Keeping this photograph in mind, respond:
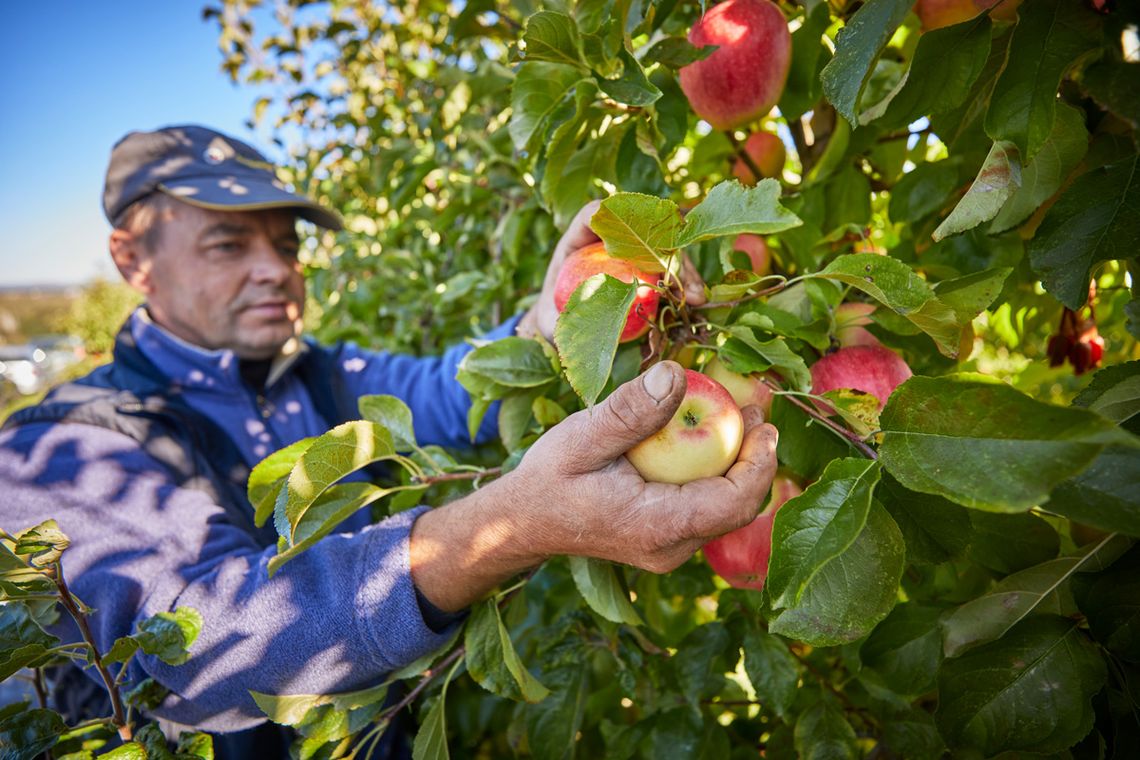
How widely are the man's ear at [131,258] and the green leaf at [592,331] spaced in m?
1.55

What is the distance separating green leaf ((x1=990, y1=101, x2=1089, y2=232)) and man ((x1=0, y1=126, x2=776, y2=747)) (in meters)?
0.35

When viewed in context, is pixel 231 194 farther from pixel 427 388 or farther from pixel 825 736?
pixel 825 736

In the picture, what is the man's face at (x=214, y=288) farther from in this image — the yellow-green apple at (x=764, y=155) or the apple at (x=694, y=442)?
the apple at (x=694, y=442)

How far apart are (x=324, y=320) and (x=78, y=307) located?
14.7 m

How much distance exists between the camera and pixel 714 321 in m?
0.82

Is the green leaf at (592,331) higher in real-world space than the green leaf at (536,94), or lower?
lower

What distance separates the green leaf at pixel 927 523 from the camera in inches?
24.6

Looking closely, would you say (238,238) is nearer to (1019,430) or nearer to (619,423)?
(619,423)

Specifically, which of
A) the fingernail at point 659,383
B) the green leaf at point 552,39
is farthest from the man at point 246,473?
the green leaf at point 552,39

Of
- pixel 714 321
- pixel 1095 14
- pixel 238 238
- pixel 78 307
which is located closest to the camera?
pixel 1095 14

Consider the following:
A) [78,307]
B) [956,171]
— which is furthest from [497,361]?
[78,307]

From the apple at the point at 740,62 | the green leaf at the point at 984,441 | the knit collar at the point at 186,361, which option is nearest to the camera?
the green leaf at the point at 984,441

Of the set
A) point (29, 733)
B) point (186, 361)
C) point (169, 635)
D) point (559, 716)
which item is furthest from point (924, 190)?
point (186, 361)

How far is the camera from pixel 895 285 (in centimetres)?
62
